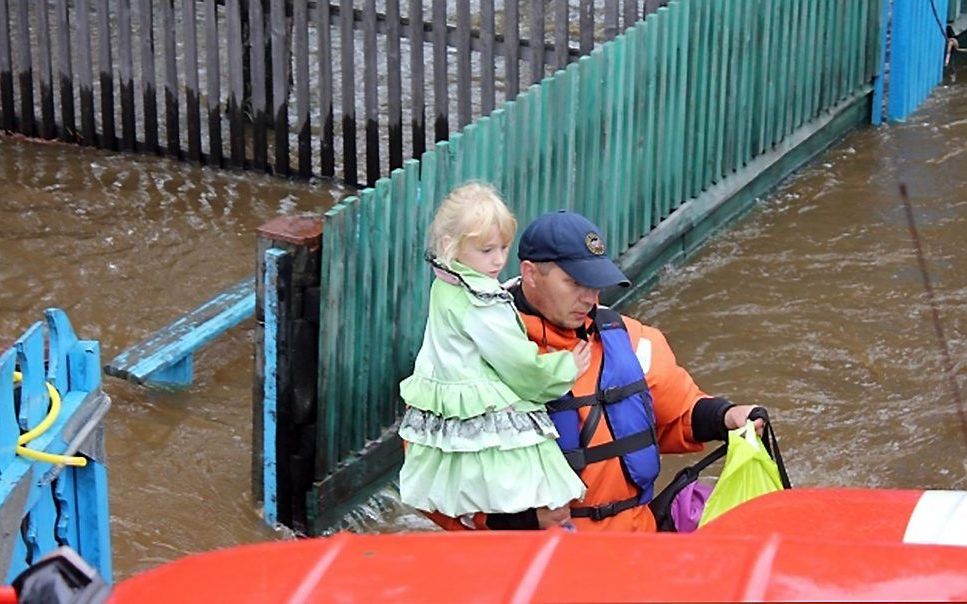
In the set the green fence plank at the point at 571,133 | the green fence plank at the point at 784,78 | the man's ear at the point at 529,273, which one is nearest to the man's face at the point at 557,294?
the man's ear at the point at 529,273

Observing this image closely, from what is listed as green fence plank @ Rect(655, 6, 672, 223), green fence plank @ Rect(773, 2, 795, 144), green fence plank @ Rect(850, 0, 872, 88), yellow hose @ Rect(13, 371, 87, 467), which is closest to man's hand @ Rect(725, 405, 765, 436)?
yellow hose @ Rect(13, 371, 87, 467)

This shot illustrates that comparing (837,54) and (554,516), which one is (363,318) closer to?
(554,516)

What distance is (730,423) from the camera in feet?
13.6

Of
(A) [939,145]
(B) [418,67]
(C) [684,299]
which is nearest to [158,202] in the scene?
(B) [418,67]

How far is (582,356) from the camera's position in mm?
4137

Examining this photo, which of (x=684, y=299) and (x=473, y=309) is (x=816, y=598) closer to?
(x=473, y=309)

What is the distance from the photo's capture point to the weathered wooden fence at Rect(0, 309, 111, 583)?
3.79 meters

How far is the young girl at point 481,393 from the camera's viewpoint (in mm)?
4113

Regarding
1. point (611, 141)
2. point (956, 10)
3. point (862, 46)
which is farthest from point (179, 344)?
point (956, 10)

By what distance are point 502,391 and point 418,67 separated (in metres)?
4.58

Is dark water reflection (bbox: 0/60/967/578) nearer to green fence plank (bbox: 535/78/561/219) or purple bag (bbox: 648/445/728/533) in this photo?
green fence plank (bbox: 535/78/561/219)

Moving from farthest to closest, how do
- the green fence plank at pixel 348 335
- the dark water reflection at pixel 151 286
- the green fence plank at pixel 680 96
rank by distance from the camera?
the green fence plank at pixel 680 96, the dark water reflection at pixel 151 286, the green fence plank at pixel 348 335

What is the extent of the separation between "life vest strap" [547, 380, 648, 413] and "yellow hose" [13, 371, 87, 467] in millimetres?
1219

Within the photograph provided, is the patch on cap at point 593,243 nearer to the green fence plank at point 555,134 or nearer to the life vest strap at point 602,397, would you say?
the life vest strap at point 602,397
